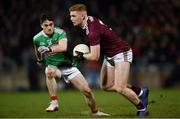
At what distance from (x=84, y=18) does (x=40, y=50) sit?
1195 millimetres

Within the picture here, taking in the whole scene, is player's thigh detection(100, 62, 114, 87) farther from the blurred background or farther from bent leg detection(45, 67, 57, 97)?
the blurred background

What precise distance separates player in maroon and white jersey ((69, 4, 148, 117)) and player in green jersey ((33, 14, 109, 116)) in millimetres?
583

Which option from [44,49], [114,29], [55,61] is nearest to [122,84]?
[55,61]

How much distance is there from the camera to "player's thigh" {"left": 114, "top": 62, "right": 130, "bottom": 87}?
37.7ft

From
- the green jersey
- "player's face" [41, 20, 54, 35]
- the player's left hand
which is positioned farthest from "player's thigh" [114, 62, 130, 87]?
"player's face" [41, 20, 54, 35]

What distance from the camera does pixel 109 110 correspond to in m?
13.6

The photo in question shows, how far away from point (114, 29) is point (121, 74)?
11.8 meters

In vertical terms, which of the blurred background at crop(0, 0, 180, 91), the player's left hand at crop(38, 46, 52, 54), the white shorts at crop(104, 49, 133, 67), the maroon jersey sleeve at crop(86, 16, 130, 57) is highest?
the maroon jersey sleeve at crop(86, 16, 130, 57)

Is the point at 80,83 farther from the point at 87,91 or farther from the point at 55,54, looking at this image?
the point at 55,54

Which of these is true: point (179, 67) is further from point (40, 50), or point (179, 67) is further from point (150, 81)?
point (40, 50)

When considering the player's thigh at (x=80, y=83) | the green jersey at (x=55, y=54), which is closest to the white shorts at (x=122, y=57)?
the player's thigh at (x=80, y=83)

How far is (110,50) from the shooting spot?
1184 centimetres

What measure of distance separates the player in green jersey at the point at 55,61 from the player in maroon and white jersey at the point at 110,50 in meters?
0.58

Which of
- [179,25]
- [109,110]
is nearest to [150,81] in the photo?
[179,25]
